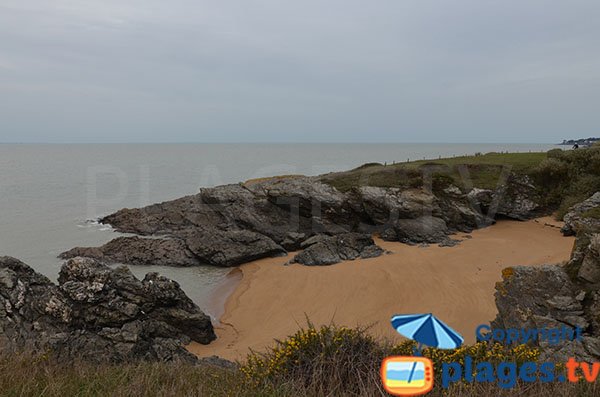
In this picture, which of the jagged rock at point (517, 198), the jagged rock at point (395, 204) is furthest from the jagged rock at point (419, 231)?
the jagged rock at point (517, 198)

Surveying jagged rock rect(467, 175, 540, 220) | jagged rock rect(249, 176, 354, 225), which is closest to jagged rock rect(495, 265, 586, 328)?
jagged rock rect(249, 176, 354, 225)

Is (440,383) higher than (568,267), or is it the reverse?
(568,267)

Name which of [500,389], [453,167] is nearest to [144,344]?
[500,389]

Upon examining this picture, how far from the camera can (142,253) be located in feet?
84.8

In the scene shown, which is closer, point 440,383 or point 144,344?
point 440,383

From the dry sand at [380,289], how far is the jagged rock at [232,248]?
2.57 feet

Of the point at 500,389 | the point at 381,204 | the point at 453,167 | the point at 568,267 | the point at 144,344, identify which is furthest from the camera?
the point at 453,167

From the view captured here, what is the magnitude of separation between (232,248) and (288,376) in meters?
18.5

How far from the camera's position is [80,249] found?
1065 inches

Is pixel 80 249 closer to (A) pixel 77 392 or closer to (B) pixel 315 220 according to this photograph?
(B) pixel 315 220

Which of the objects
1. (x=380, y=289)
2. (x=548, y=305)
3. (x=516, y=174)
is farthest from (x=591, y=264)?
(x=516, y=174)

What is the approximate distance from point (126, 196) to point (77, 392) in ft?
188

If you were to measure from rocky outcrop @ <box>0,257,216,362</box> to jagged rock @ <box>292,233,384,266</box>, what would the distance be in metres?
8.13

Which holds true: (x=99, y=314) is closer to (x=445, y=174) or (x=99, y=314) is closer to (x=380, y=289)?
(x=380, y=289)
